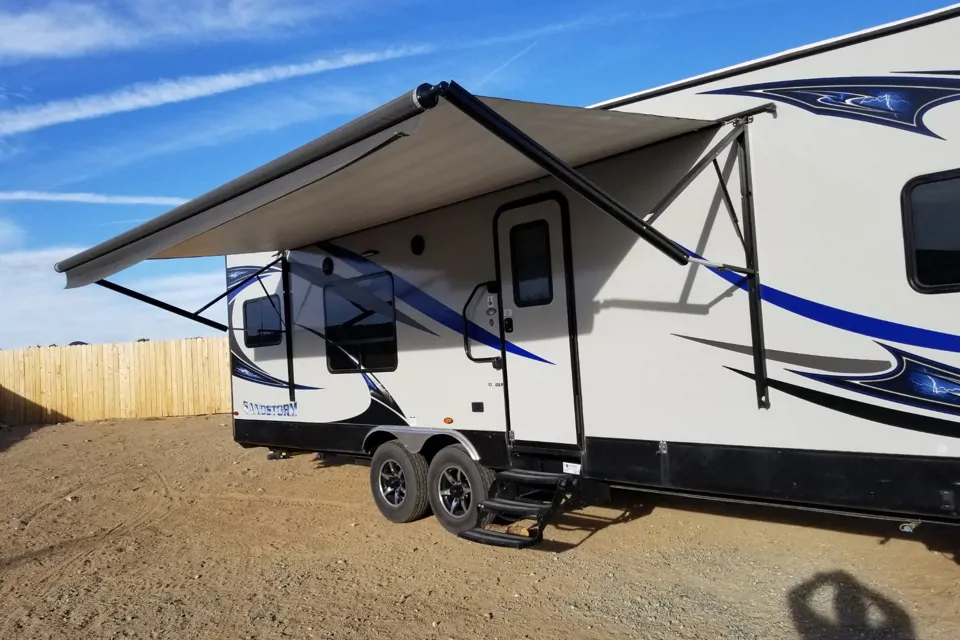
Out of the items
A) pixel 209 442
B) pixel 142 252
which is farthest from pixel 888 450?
pixel 209 442

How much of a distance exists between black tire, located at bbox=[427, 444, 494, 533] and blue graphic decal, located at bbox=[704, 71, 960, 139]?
3.30 metres

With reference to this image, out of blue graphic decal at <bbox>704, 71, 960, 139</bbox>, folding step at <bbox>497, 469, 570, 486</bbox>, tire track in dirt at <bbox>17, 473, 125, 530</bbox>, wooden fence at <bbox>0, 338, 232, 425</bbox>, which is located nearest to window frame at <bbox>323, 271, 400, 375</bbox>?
folding step at <bbox>497, 469, 570, 486</bbox>

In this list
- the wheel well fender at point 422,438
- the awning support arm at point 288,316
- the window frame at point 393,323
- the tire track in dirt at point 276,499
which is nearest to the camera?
the wheel well fender at point 422,438

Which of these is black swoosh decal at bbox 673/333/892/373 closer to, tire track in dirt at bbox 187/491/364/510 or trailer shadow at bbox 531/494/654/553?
trailer shadow at bbox 531/494/654/553

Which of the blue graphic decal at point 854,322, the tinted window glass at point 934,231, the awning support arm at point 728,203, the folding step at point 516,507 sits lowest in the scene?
the folding step at point 516,507

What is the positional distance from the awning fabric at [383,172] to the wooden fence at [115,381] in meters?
11.6

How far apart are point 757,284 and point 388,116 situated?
2.17 metres

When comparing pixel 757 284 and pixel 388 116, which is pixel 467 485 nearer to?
pixel 757 284

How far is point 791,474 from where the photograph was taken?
3975mm

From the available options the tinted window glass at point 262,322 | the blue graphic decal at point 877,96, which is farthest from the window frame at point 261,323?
the blue graphic decal at point 877,96

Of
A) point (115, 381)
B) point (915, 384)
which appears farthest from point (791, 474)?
point (115, 381)

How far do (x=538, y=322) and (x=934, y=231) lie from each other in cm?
250

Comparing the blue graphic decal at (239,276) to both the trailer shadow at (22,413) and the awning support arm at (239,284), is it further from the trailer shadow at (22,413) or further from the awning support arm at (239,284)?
the trailer shadow at (22,413)

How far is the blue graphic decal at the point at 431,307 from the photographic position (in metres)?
5.62
